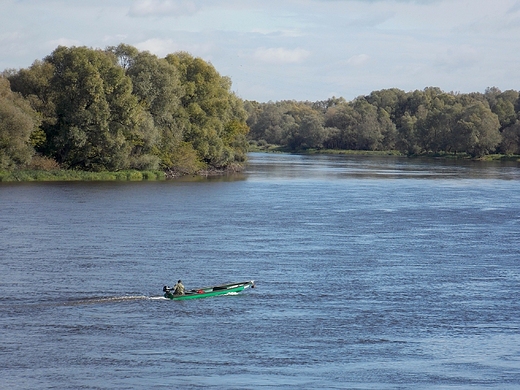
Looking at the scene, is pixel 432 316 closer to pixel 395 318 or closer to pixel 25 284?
pixel 395 318

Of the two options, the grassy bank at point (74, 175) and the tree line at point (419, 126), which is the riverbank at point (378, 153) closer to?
the tree line at point (419, 126)

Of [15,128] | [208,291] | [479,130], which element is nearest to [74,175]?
[15,128]

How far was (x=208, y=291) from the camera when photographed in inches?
1147

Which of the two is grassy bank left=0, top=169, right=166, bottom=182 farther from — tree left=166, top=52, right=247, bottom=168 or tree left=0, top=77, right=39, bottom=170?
tree left=166, top=52, right=247, bottom=168

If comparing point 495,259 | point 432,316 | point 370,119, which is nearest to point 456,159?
point 370,119

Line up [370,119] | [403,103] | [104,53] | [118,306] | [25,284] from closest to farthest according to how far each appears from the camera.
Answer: [118,306] < [25,284] < [104,53] < [370,119] < [403,103]

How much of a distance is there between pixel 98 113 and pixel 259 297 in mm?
50121

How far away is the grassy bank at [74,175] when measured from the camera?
238 ft

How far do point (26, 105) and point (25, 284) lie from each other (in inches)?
1803

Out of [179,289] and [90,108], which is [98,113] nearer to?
[90,108]

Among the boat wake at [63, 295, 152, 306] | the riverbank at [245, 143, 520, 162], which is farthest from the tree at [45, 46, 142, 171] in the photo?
the riverbank at [245, 143, 520, 162]

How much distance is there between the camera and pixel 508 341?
24281 millimetres

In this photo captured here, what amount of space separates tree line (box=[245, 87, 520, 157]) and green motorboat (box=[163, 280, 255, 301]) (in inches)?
4820

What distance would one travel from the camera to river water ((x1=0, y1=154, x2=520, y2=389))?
21.5 metres
